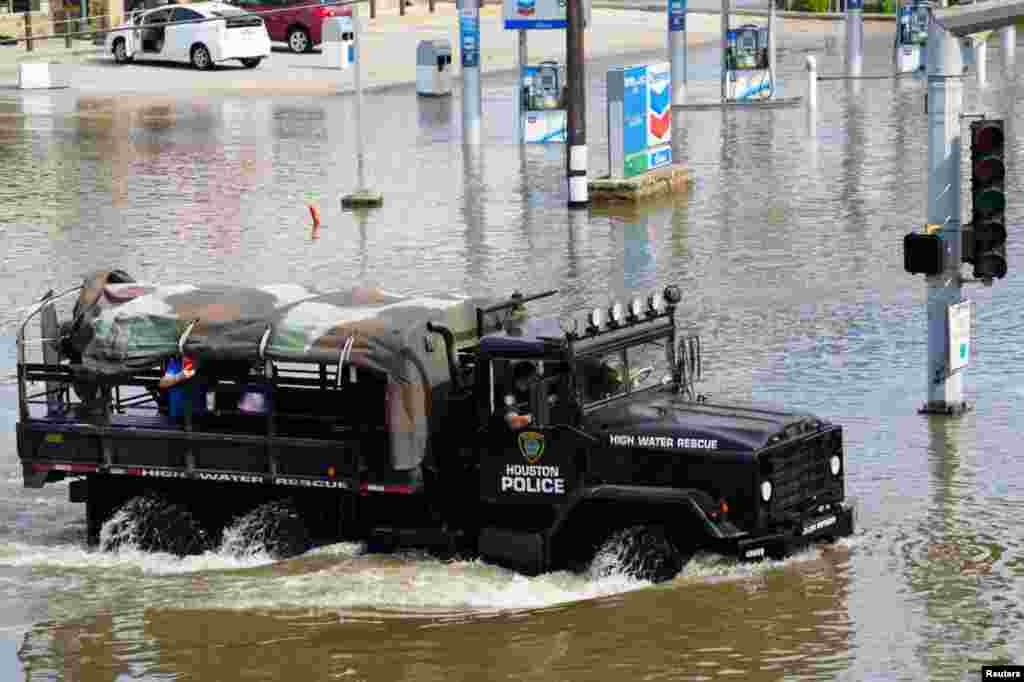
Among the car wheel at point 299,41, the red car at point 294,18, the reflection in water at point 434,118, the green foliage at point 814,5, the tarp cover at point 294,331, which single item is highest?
the green foliage at point 814,5

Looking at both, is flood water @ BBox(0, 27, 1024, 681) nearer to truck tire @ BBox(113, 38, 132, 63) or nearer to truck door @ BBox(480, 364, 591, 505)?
truck door @ BBox(480, 364, 591, 505)

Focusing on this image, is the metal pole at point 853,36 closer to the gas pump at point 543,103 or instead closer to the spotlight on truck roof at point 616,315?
the gas pump at point 543,103

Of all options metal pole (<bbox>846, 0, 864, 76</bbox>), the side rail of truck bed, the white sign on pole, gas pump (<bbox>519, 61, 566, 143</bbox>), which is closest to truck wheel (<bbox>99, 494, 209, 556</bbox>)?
the side rail of truck bed

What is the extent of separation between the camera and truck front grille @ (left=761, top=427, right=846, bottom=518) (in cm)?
1482

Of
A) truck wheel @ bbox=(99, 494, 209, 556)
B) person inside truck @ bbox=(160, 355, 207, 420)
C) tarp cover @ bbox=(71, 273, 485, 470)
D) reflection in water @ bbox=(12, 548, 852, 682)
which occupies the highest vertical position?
tarp cover @ bbox=(71, 273, 485, 470)

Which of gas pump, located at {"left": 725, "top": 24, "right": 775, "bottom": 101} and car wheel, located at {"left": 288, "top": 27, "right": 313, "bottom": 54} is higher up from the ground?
car wheel, located at {"left": 288, "top": 27, "right": 313, "bottom": 54}

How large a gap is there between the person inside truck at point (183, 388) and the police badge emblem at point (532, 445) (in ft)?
8.88

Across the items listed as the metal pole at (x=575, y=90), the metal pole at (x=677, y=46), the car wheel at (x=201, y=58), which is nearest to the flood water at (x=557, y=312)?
the metal pole at (x=575, y=90)

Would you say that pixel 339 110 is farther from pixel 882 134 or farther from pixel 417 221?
pixel 417 221

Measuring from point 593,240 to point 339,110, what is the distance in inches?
738

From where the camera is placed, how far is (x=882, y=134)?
144 ft

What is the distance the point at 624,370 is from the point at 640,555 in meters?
1.43

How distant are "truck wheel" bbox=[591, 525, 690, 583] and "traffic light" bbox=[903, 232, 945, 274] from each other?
6.14 m

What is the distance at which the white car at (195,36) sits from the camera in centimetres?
5600
